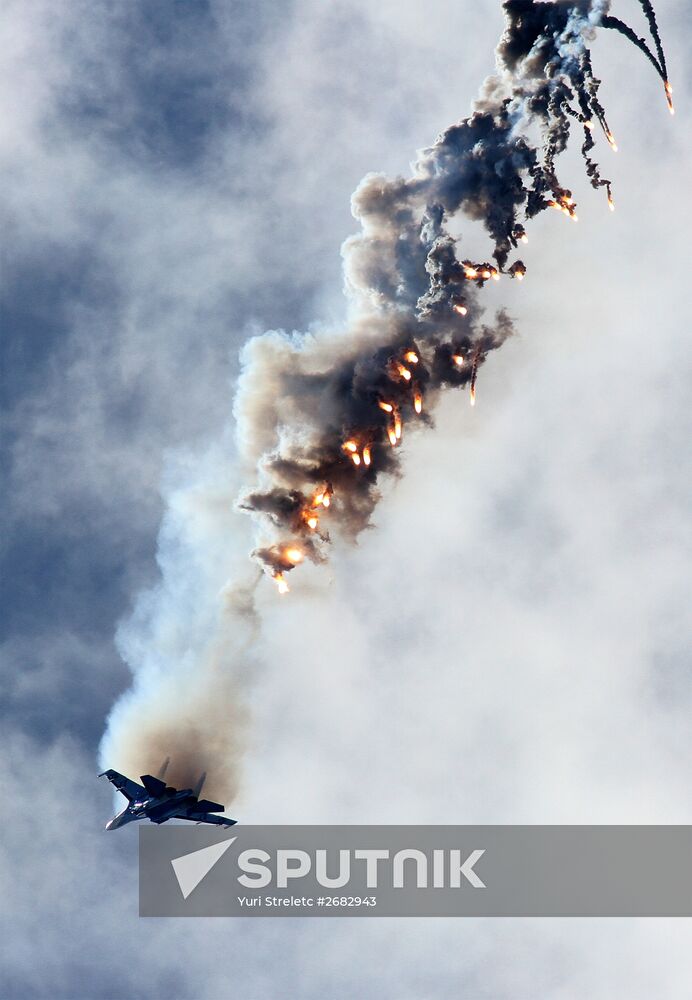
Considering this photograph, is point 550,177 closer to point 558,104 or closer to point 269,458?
point 558,104

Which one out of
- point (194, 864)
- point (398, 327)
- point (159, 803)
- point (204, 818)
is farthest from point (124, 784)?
point (398, 327)

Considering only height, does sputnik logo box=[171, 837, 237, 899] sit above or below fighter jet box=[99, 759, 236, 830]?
below

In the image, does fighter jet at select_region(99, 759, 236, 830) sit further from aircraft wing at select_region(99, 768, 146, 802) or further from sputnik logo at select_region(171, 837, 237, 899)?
sputnik logo at select_region(171, 837, 237, 899)

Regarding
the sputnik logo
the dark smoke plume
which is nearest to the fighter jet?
the sputnik logo

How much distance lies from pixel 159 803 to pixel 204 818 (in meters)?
8.23

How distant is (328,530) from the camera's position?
135m

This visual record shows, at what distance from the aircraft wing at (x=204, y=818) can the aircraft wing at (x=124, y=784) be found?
6696mm

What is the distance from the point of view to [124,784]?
13688 cm

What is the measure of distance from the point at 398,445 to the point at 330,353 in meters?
16.2

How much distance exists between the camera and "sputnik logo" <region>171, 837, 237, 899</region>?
131250 mm

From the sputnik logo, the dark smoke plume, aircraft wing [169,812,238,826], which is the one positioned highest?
the dark smoke plume

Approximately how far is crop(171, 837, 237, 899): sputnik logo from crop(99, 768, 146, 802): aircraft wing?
10726mm

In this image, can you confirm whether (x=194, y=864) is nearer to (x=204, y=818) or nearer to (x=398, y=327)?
(x=204, y=818)

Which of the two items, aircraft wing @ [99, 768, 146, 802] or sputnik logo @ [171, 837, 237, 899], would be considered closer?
sputnik logo @ [171, 837, 237, 899]
